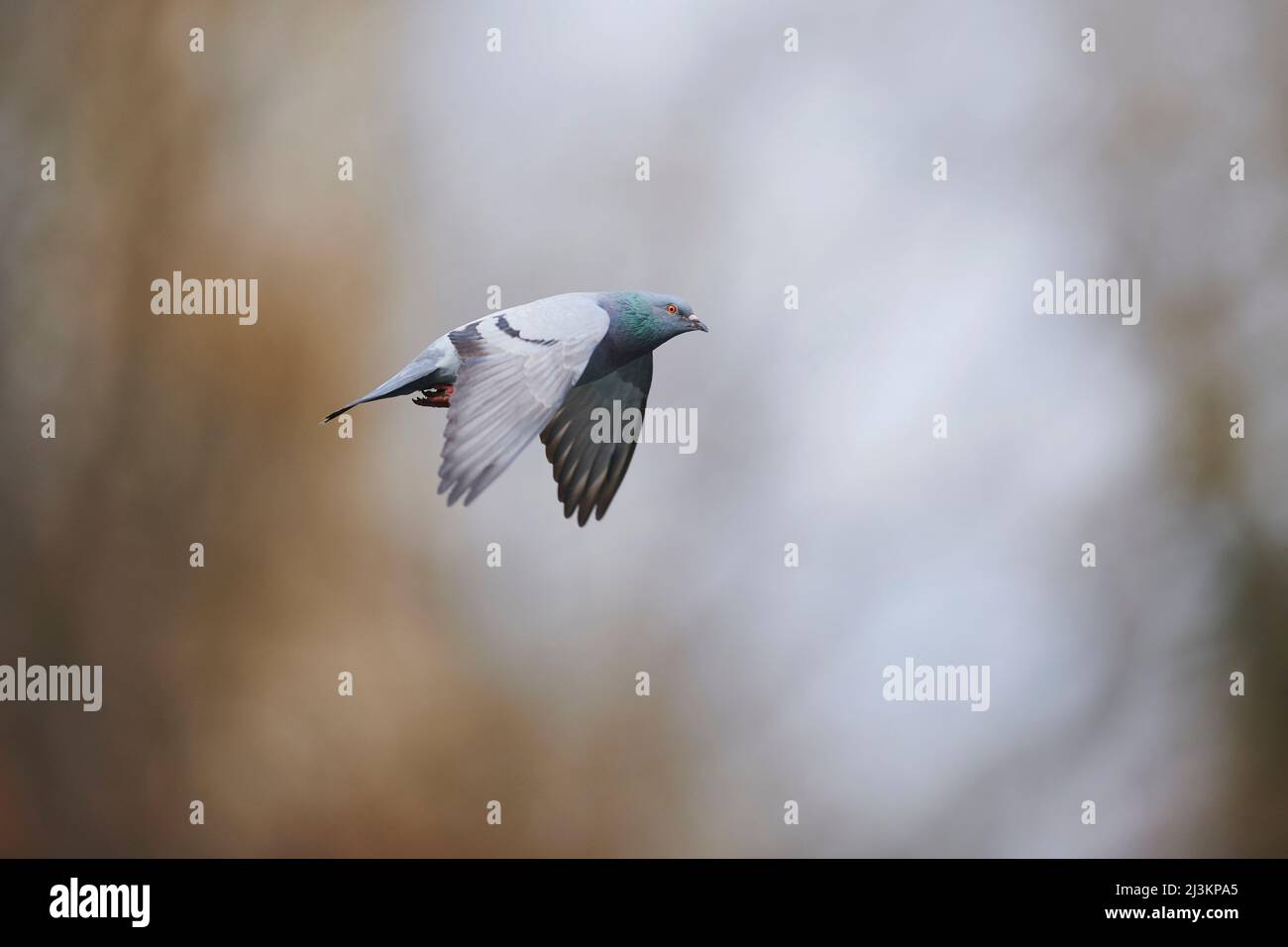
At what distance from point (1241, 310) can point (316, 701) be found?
3.74 meters

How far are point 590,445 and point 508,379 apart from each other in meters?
0.55

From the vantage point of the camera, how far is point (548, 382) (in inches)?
94.4

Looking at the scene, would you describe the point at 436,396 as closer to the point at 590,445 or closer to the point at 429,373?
the point at 429,373

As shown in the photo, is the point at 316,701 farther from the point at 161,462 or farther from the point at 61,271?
the point at 61,271

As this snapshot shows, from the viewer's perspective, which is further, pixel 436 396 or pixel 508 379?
pixel 436 396

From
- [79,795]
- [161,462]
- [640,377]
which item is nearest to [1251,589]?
[640,377]

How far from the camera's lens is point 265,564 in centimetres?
418

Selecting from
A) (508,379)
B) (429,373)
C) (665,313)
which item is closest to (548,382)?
(508,379)

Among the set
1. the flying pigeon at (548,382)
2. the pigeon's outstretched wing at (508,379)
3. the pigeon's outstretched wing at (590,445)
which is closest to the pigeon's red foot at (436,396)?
the flying pigeon at (548,382)

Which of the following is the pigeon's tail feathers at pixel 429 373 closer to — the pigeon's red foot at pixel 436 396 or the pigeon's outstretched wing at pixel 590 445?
the pigeon's red foot at pixel 436 396

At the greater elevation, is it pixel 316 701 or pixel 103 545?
pixel 103 545

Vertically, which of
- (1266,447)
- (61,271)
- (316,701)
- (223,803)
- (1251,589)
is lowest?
(223,803)

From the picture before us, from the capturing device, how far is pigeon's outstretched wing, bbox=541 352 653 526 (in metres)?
2.87

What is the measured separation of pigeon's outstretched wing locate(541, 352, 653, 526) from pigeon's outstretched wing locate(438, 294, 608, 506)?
0.27 meters
